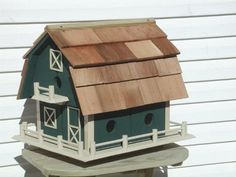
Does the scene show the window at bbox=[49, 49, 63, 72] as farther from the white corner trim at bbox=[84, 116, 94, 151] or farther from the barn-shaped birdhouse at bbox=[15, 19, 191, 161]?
the white corner trim at bbox=[84, 116, 94, 151]

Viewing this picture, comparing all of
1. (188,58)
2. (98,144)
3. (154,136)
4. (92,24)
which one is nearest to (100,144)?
(98,144)

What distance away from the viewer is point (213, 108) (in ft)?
8.45

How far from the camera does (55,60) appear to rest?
6.53 ft

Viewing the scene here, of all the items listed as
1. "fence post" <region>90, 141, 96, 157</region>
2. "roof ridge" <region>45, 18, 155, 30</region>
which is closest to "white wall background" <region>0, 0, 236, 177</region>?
"roof ridge" <region>45, 18, 155, 30</region>

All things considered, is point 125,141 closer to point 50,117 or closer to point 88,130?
point 88,130

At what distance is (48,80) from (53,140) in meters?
0.21

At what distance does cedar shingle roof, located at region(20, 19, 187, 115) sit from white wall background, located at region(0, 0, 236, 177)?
11.3 inches

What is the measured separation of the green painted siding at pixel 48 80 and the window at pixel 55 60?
0.05ft

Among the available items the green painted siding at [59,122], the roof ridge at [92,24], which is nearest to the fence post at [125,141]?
the green painted siding at [59,122]

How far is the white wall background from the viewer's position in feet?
7.54

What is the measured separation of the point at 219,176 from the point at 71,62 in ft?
3.65

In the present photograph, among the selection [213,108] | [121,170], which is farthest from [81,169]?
[213,108]

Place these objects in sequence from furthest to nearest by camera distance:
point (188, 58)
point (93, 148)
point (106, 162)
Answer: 1. point (188, 58)
2. point (106, 162)
3. point (93, 148)

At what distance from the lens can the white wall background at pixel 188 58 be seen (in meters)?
2.30
